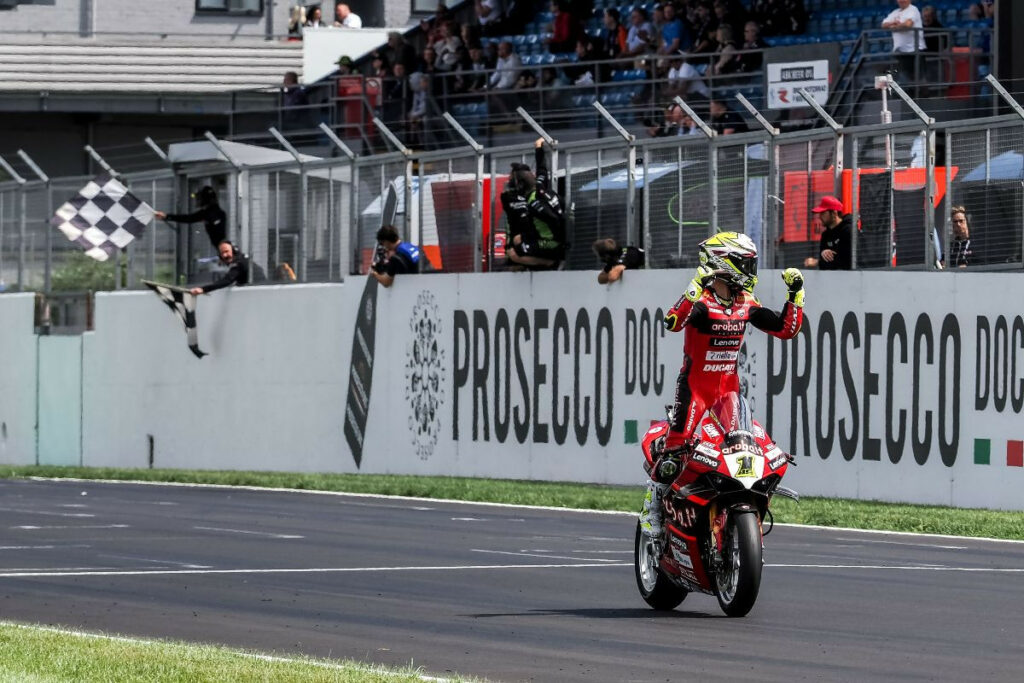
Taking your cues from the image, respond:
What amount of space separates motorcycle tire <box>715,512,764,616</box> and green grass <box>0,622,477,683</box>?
2.21 meters

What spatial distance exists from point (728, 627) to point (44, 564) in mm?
5153

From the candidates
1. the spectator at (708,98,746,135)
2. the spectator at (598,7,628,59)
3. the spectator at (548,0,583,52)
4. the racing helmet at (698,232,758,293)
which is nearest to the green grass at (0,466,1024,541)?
the spectator at (708,98,746,135)

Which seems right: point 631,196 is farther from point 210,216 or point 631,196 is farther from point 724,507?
point 724,507

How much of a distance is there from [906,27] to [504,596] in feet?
43.6

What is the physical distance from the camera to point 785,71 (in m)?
24.1

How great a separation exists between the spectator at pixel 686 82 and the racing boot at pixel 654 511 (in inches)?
586

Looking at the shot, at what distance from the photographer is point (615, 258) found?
21719 mm

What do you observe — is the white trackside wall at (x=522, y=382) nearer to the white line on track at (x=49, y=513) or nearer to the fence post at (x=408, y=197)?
the fence post at (x=408, y=197)

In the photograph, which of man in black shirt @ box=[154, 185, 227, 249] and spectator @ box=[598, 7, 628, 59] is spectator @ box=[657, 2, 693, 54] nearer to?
spectator @ box=[598, 7, 628, 59]

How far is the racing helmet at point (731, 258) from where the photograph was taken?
1084 centimetres

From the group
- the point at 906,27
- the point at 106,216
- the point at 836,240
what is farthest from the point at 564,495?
the point at 106,216

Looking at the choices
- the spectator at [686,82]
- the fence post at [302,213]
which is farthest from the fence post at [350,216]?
the spectator at [686,82]

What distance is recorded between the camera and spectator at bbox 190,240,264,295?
88.7 feet

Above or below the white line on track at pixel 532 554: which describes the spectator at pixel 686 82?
above
